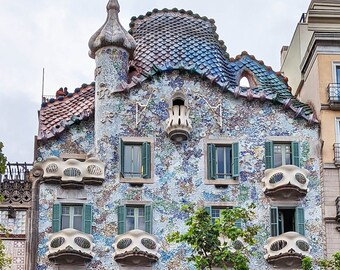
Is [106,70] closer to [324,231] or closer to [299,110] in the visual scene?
[299,110]

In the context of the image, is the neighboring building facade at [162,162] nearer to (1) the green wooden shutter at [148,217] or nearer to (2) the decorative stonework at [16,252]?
(1) the green wooden shutter at [148,217]

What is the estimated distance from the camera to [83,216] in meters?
38.8

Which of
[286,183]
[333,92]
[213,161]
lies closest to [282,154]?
[286,183]

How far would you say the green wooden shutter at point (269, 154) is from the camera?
4000cm

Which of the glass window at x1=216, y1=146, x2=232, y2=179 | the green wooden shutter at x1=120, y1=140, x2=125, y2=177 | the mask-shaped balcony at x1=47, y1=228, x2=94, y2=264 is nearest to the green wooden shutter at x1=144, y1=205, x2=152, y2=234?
the green wooden shutter at x1=120, y1=140, x2=125, y2=177

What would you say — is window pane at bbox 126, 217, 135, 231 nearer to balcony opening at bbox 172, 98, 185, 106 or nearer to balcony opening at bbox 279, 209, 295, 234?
balcony opening at bbox 172, 98, 185, 106

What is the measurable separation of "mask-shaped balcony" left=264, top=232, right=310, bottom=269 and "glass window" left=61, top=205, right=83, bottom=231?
21.8ft

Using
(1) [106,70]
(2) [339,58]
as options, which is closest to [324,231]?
(2) [339,58]

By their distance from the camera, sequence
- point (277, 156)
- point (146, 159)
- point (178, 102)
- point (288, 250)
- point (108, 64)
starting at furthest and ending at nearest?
point (108, 64) < point (178, 102) < point (277, 156) < point (146, 159) < point (288, 250)

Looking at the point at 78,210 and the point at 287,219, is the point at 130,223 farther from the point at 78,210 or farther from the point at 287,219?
the point at 287,219

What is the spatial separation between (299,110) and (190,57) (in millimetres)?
4654

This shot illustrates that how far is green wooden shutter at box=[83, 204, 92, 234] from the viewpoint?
38.6 metres

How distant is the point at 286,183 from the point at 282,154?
1646 millimetres

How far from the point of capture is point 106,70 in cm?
4081
